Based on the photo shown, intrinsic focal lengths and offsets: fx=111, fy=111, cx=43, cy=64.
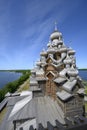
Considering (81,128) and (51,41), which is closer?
(81,128)

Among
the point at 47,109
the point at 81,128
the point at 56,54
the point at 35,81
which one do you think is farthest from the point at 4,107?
the point at 81,128

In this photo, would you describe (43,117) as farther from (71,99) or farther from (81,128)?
(81,128)

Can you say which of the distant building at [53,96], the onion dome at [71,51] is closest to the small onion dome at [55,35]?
the distant building at [53,96]

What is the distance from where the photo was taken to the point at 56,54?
15023mm

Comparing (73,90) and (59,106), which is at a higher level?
(73,90)

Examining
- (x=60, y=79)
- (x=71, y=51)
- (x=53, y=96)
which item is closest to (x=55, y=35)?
(x=71, y=51)

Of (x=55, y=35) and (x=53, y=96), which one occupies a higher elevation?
(x=55, y=35)

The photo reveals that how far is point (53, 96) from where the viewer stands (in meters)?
14.0

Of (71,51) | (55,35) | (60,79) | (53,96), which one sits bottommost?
(53,96)

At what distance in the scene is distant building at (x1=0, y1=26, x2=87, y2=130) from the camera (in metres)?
10.5

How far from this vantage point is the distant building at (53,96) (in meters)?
10.5

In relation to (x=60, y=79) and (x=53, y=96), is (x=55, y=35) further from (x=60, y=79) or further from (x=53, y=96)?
(x=53, y=96)

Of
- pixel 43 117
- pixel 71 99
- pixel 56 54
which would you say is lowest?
pixel 43 117

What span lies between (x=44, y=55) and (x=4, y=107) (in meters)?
12.0
